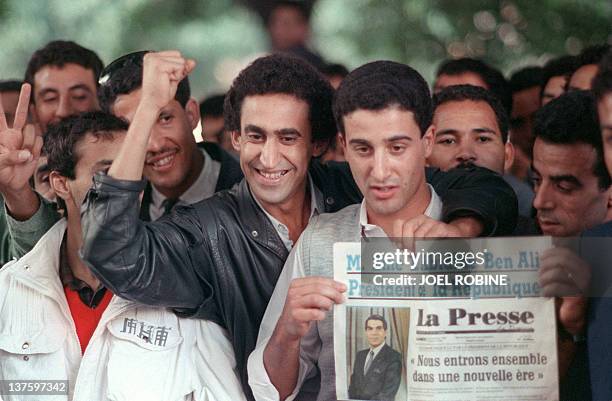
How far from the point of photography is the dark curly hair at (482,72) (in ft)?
12.3

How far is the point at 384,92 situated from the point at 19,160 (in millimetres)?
1187

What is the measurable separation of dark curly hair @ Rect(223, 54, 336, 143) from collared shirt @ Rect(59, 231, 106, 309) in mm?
648

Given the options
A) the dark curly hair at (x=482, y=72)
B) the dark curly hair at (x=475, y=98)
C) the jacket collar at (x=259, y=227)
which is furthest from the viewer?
the dark curly hair at (x=482, y=72)

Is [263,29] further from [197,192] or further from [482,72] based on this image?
[482,72]

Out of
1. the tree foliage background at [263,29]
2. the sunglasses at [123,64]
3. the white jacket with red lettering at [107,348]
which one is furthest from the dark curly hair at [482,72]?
the white jacket with red lettering at [107,348]

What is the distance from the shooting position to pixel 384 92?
110 inches

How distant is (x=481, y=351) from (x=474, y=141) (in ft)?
3.05

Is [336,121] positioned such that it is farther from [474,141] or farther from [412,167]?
[474,141]

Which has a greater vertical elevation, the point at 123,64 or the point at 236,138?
the point at 123,64

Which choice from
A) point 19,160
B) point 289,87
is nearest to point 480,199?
point 289,87

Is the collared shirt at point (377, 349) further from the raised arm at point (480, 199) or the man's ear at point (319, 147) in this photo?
the man's ear at point (319, 147)

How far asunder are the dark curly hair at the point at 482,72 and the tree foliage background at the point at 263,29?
0.33 feet

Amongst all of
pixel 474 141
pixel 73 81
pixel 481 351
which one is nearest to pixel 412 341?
pixel 481 351

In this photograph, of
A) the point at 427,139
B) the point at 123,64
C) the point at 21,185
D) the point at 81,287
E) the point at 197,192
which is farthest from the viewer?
the point at 197,192
